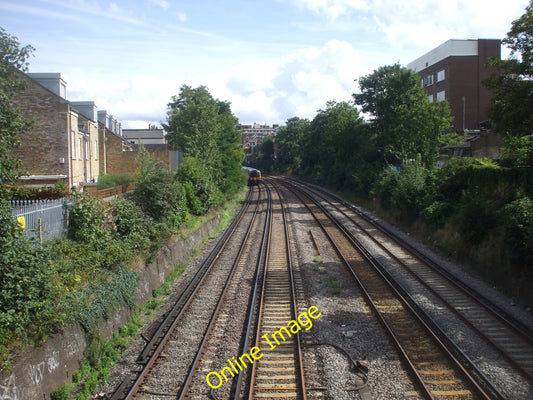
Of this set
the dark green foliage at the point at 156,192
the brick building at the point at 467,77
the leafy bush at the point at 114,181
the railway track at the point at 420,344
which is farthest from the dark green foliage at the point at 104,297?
the brick building at the point at 467,77

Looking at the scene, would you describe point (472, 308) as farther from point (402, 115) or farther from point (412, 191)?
point (402, 115)

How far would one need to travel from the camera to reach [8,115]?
25.7 feet

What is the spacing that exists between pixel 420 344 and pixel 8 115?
30.8 ft

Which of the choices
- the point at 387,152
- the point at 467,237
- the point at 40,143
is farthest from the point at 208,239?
the point at 387,152

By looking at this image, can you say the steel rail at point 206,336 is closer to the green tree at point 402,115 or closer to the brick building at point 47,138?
the brick building at point 47,138

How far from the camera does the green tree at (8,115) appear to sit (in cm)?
773

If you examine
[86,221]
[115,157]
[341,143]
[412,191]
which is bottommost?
[86,221]

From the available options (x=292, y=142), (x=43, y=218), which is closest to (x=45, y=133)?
(x=43, y=218)

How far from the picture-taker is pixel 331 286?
1391 centimetres

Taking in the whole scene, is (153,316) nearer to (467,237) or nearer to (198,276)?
(198,276)

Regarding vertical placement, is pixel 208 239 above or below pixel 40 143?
below

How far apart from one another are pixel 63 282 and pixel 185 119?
87.3ft

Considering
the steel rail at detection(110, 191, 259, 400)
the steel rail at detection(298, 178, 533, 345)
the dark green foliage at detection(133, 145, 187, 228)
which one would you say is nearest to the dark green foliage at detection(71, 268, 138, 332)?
the steel rail at detection(110, 191, 259, 400)

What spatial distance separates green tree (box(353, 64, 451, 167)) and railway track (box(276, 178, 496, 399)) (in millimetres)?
16796
